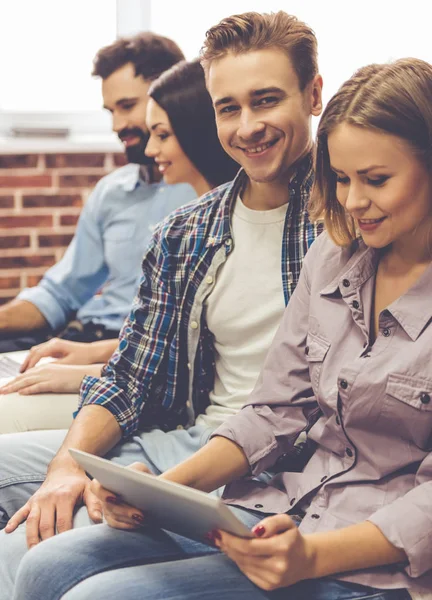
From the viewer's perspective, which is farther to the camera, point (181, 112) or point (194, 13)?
point (194, 13)

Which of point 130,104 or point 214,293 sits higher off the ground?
point 130,104

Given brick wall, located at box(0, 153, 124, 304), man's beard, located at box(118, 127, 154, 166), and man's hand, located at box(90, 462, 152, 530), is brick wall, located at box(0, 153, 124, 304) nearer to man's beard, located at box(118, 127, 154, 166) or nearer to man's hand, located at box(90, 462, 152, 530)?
man's beard, located at box(118, 127, 154, 166)

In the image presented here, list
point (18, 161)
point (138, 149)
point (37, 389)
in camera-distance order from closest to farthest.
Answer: point (37, 389)
point (138, 149)
point (18, 161)

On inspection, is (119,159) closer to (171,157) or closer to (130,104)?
(130,104)

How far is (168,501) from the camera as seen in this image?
3.64ft

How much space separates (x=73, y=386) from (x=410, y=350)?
3.59 feet

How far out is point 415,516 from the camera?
117 cm

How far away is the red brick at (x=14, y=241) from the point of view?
3.46 meters

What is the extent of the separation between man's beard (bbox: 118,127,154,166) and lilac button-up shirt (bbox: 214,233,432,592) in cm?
135

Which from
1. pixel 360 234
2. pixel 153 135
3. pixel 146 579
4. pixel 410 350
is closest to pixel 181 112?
pixel 153 135

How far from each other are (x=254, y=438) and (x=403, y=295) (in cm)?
34

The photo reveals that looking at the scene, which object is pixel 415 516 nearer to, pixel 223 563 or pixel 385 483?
pixel 385 483

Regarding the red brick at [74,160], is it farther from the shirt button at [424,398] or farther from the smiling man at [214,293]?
the shirt button at [424,398]

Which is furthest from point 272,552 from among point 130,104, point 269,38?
point 130,104
